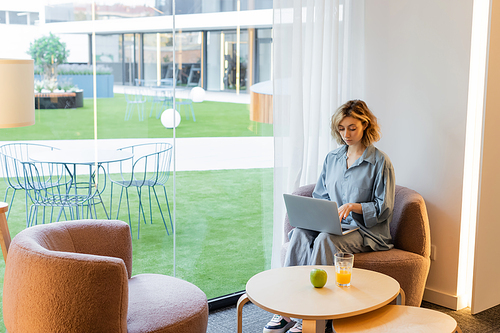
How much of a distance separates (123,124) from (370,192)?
1.53m

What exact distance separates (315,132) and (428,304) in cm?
141

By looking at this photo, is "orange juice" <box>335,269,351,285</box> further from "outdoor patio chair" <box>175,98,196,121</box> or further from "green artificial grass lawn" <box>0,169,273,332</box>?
"outdoor patio chair" <box>175,98,196,121</box>

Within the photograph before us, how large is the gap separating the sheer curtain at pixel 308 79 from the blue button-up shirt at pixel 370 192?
433 millimetres

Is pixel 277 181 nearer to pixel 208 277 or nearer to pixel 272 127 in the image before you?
pixel 272 127

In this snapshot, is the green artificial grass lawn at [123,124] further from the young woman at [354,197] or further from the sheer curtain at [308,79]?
the young woman at [354,197]

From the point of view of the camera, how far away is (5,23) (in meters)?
2.53

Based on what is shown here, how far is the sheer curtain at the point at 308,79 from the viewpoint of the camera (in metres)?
3.32

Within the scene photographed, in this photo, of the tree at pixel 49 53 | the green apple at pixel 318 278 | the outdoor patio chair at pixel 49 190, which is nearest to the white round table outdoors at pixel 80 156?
the outdoor patio chair at pixel 49 190

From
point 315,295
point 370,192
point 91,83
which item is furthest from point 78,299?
point 370,192

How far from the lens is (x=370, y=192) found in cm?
299

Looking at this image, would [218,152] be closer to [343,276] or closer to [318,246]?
[318,246]

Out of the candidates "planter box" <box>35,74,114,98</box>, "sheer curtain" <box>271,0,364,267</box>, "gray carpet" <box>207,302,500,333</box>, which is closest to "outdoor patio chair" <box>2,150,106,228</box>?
"planter box" <box>35,74,114,98</box>

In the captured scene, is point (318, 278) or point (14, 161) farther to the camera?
point (14, 161)

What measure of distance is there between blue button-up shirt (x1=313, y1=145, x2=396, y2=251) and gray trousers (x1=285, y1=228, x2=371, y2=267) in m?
0.09
